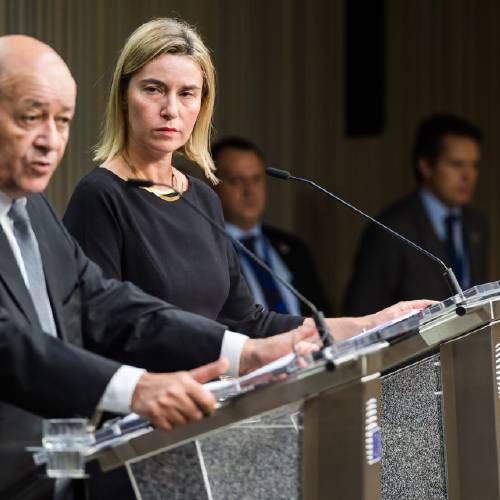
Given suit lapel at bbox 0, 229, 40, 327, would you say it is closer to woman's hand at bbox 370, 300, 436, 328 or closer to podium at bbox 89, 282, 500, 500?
podium at bbox 89, 282, 500, 500

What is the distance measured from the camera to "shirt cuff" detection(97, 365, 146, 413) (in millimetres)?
2254

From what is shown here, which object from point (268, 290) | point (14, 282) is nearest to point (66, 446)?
point (14, 282)

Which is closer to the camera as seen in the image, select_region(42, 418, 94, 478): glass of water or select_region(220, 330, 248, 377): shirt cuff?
select_region(42, 418, 94, 478): glass of water

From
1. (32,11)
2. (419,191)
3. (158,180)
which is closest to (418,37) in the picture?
(419,191)

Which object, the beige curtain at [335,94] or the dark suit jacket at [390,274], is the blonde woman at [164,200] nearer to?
the dark suit jacket at [390,274]

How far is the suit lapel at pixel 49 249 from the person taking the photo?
8.00ft

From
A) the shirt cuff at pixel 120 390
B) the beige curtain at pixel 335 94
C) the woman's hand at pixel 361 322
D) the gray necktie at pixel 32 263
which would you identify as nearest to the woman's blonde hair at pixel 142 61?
the woman's hand at pixel 361 322

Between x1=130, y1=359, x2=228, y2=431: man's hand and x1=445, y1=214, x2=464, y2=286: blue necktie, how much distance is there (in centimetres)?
397

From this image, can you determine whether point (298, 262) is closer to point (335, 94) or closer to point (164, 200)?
point (335, 94)

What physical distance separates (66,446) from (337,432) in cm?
44

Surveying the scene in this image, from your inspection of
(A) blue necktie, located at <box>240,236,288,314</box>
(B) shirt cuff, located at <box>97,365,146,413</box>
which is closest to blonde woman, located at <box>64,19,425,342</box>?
(B) shirt cuff, located at <box>97,365,146,413</box>

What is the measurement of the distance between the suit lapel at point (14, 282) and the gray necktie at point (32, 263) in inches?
1.5

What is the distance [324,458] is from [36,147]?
0.67 meters

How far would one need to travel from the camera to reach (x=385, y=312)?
2996 millimetres
